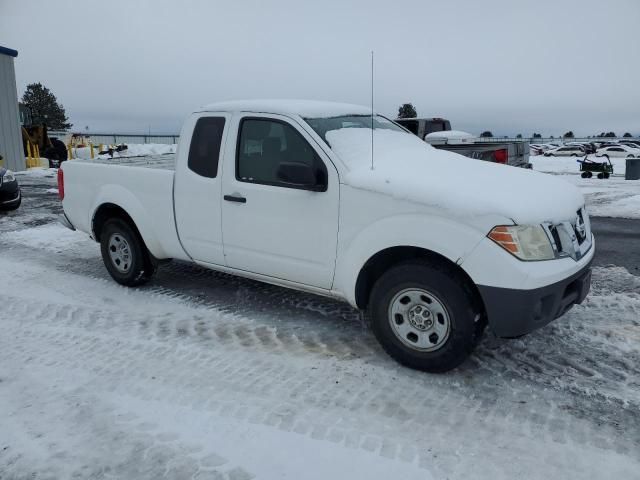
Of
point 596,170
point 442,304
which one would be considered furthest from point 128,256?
point 596,170

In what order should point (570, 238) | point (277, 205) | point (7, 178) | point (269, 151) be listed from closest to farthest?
point (570, 238) < point (277, 205) < point (269, 151) < point (7, 178)

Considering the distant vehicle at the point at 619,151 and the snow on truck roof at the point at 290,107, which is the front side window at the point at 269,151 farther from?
the distant vehicle at the point at 619,151

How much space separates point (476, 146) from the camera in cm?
1055

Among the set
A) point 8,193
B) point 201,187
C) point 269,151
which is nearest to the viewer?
point 269,151

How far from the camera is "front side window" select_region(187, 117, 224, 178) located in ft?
15.1

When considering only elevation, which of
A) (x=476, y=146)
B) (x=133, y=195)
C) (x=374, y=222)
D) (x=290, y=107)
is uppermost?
(x=290, y=107)

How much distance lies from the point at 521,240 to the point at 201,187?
275 centimetres

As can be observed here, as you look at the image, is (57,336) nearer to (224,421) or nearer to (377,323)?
(224,421)

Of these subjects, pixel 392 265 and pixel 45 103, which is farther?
pixel 45 103

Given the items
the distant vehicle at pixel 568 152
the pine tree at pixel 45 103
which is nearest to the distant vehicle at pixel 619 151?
the distant vehicle at pixel 568 152

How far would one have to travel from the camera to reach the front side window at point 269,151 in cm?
410

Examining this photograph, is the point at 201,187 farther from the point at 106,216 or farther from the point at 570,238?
the point at 570,238

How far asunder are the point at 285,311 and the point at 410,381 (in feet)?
5.26

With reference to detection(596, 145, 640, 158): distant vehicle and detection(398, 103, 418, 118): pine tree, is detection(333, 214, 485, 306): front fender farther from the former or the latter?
detection(398, 103, 418, 118): pine tree
